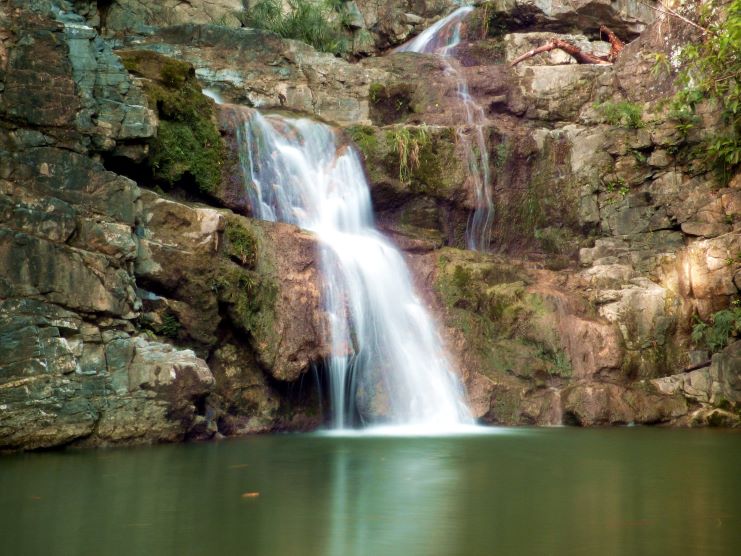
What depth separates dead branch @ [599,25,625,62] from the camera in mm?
19744

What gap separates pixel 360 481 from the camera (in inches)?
286

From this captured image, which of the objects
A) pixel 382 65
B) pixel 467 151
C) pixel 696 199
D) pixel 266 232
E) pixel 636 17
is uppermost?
pixel 636 17

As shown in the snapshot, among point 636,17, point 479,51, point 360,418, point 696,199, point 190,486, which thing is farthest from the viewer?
point 636,17

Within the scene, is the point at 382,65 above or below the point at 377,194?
above

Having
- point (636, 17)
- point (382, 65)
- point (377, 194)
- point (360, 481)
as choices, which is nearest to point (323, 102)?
point (382, 65)

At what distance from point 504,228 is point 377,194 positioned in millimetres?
2682

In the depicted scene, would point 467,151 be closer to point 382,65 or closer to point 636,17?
point 382,65

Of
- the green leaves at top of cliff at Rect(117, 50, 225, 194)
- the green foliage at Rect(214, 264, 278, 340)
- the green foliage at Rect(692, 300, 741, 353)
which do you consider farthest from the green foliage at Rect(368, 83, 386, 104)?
the green foliage at Rect(692, 300, 741, 353)

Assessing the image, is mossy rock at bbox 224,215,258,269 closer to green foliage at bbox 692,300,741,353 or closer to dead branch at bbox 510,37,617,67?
green foliage at bbox 692,300,741,353

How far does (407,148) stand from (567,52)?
6.43m

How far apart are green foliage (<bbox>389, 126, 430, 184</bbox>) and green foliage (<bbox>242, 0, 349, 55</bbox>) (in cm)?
600

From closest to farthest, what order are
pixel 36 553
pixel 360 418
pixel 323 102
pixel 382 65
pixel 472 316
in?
pixel 36 553 → pixel 360 418 → pixel 472 316 → pixel 323 102 → pixel 382 65

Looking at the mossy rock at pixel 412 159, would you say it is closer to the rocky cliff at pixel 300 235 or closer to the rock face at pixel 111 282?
the rocky cliff at pixel 300 235

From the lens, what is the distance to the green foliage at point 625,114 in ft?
50.9
